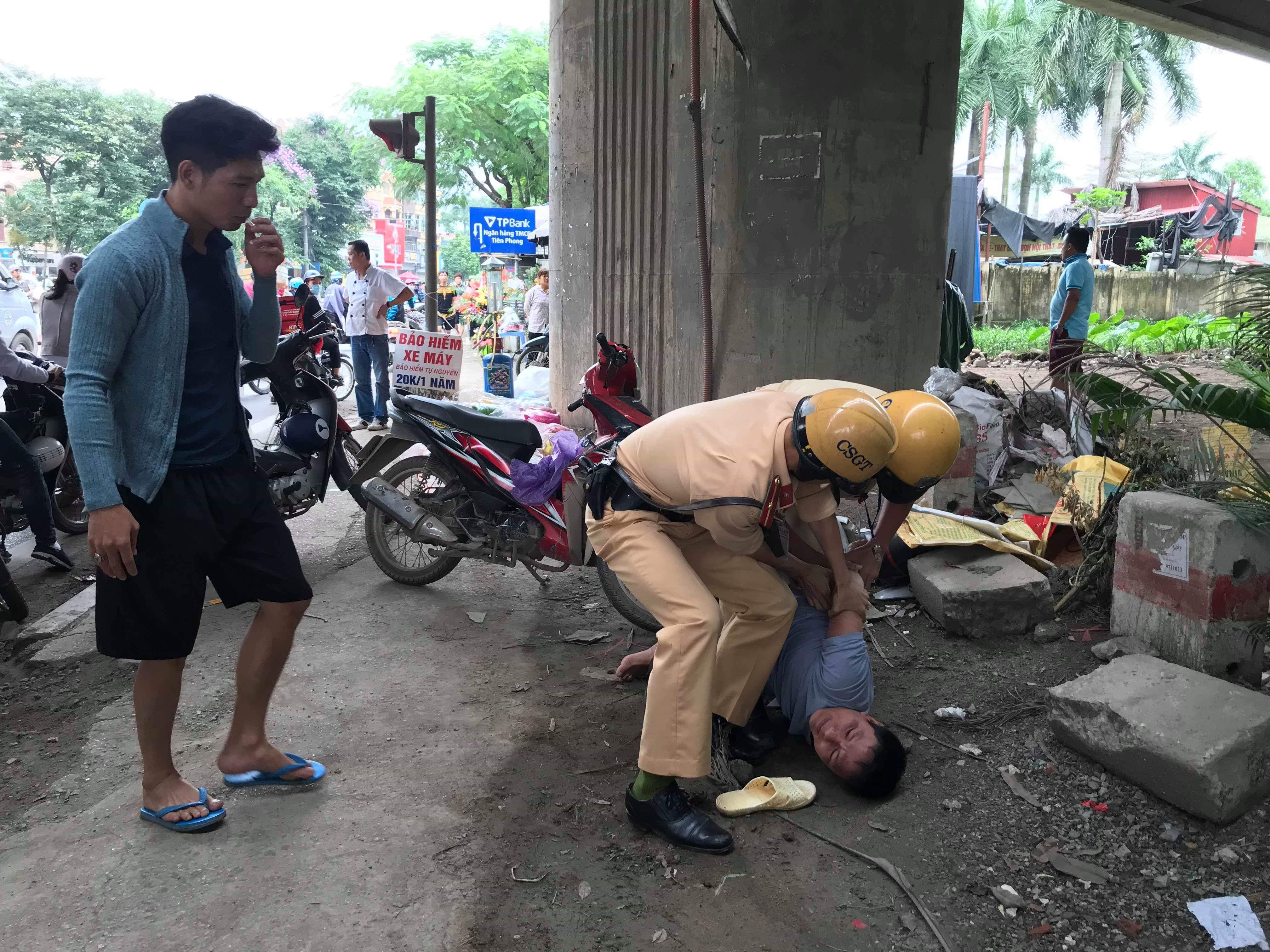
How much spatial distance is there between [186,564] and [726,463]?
151 centimetres

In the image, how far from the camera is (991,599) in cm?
406

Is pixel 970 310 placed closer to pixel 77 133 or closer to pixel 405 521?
pixel 405 521

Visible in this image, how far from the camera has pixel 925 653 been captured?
159 inches

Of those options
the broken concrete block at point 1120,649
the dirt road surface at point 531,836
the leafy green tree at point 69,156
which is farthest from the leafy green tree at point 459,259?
the broken concrete block at point 1120,649

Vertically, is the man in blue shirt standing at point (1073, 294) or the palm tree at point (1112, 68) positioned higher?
the palm tree at point (1112, 68)

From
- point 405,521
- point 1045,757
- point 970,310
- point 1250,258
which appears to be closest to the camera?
point 1045,757

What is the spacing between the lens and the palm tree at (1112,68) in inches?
1328

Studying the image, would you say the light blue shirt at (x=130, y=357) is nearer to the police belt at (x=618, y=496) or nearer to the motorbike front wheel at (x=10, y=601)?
the police belt at (x=618, y=496)

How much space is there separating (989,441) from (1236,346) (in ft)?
6.88

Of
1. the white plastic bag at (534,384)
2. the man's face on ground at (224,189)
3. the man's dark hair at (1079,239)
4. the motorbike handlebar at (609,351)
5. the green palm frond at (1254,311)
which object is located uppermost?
the man's dark hair at (1079,239)

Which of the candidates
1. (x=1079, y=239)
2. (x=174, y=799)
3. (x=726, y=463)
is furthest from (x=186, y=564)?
(x=1079, y=239)

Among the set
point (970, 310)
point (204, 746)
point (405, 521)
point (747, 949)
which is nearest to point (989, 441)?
point (405, 521)

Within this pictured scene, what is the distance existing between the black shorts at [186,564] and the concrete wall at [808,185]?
3783 millimetres

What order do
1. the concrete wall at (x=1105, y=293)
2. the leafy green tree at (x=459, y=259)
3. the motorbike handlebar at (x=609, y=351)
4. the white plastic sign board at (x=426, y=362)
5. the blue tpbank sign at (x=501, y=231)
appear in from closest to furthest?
the motorbike handlebar at (x=609, y=351) → the white plastic sign board at (x=426, y=362) → the blue tpbank sign at (x=501, y=231) → the concrete wall at (x=1105, y=293) → the leafy green tree at (x=459, y=259)
